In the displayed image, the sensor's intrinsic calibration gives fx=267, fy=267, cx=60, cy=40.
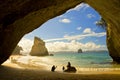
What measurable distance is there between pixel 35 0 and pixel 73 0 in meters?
5.46

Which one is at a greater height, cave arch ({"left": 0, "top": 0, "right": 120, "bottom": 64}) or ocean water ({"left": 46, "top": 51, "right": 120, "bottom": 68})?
cave arch ({"left": 0, "top": 0, "right": 120, "bottom": 64})

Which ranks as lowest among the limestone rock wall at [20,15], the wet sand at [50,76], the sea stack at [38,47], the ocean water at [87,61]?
the wet sand at [50,76]

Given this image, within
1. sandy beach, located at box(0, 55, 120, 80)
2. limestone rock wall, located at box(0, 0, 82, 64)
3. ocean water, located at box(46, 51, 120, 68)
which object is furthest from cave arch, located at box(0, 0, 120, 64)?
ocean water, located at box(46, 51, 120, 68)

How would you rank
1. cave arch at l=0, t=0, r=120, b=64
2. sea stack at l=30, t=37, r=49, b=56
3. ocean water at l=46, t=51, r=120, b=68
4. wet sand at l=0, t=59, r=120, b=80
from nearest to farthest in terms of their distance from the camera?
1. cave arch at l=0, t=0, r=120, b=64
2. wet sand at l=0, t=59, r=120, b=80
3. ocean water at l=46, t=51, r=120, b=68
4. sea stack at l=30, t=37, r=49, b=56

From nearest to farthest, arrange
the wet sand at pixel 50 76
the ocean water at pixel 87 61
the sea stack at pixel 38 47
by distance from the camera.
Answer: the wet sand at pixel 50 76
the ocean water at pixel 87 61
the sea stack at pixel 38 47

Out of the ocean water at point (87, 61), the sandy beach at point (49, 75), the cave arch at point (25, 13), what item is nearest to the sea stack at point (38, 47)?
the ocean water at point (87, 61)

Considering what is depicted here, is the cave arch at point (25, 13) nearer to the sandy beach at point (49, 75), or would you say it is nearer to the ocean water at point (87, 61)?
the sandy beach at point (49, 75)


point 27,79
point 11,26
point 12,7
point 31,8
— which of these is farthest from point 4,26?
point 27,79

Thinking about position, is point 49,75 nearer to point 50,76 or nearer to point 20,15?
point 50,76

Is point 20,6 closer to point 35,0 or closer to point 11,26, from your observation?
point 35,0

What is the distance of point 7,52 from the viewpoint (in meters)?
22.6

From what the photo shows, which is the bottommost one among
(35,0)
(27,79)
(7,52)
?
(27,79)

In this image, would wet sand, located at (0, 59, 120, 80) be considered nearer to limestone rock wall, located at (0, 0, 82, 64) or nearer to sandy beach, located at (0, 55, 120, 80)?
sandy beach, located at (0, 55, 120, 80)

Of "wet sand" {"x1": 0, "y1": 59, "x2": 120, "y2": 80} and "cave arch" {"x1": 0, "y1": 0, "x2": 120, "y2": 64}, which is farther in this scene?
"wet sand" {"x1": 0, "y1": 59, "x2": 120, "y2": 80}
